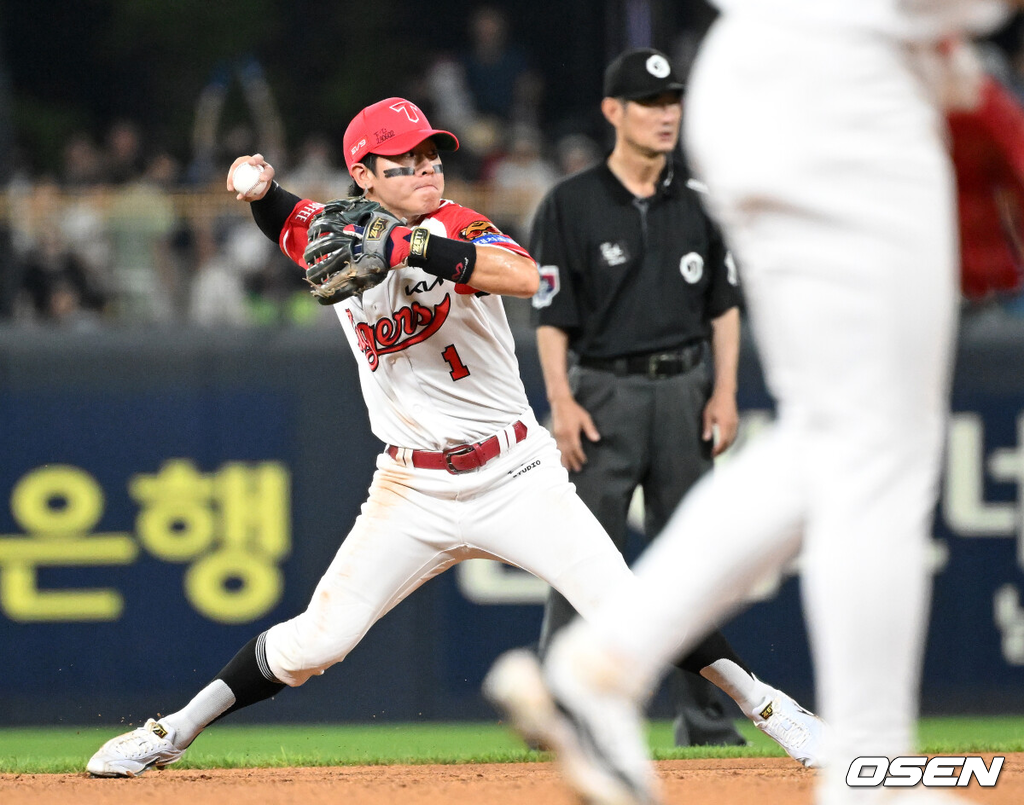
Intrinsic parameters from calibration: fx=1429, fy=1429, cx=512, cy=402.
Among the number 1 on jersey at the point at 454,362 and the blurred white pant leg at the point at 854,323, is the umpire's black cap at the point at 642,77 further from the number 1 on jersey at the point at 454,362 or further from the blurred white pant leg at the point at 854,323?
the blurred white pant leg at the point at 854,323

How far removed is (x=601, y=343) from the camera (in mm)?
5195

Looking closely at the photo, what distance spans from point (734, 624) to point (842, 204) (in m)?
4.66

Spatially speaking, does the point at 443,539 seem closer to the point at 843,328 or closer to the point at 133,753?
the point at 133,753

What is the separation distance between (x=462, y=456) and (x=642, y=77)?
1.91 meters

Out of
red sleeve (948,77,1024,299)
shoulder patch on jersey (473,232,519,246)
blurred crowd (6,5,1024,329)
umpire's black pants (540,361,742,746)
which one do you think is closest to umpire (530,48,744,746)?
umpire's black pants (540,361,742,746)

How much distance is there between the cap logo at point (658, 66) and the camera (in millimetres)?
5062

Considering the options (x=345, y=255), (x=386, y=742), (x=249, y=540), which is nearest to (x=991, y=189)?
(x=345, y=255)

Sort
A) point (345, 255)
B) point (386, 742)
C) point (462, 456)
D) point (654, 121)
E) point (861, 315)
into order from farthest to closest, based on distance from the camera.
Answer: point (386, 742) → point (654, 121) → point (462, 456) → point (345, 255) → point (861, 315)

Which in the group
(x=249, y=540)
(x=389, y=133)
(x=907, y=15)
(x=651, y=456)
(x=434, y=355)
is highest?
(x=907, y=15)

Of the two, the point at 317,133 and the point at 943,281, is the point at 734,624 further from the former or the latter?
the point at 317,133

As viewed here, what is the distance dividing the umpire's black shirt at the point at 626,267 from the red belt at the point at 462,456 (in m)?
1.39

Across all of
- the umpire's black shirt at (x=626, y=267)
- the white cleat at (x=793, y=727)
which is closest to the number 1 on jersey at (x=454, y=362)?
the white cleat at (x=793, y=727)

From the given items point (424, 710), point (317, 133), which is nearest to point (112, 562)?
point (424, 710)

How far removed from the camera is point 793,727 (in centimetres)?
390
